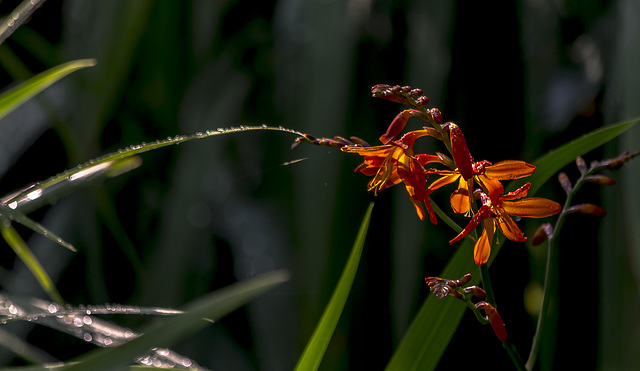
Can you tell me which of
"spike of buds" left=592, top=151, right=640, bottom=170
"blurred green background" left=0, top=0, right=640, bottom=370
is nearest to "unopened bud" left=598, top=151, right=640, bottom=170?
"spike of buds" left=592, top=151, right=640, bottom=170

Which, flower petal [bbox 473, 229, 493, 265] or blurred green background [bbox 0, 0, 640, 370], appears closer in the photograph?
flower petal [bbox 473, 229, 493, 265]

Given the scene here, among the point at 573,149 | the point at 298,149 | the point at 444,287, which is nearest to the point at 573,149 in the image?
the point at 573,149

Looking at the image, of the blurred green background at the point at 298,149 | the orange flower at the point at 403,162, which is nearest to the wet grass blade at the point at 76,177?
the orange flower at the point at 403,162

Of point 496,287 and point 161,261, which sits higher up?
point 161,261

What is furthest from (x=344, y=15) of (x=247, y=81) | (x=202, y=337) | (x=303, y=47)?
(x=202, y=337)

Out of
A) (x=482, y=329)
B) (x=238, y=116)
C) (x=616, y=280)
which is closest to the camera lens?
A: (x=616, y=280)

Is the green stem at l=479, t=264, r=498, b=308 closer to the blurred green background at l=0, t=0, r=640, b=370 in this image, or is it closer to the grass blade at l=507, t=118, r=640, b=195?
the grass blade at l=507, t=118, r=640, b=195

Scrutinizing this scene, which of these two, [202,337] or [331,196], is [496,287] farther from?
[202,337]

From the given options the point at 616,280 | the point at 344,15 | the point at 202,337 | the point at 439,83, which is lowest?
Result: the point at 616,280
